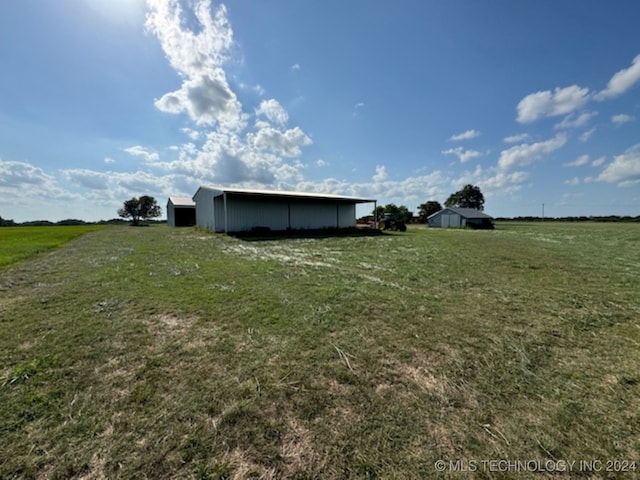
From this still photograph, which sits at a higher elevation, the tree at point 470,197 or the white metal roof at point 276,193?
the tree at point 470,197

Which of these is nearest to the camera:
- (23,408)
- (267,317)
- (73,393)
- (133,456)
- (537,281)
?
(133,456)

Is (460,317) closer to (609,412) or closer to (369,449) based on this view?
(609,412)

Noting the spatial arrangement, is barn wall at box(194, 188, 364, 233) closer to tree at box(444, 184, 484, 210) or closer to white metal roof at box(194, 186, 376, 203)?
white metal roof at box(194, 186, 376, 203)

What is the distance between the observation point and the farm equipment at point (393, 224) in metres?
24.5

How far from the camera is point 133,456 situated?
1.48 metres

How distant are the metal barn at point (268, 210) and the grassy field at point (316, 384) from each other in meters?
12.7

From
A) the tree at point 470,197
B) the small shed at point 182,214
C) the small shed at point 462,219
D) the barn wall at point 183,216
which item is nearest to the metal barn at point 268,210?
the small shed at point 182,214

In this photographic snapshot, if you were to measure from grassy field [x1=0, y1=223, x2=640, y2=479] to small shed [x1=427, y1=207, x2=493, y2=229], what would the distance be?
3811 cm

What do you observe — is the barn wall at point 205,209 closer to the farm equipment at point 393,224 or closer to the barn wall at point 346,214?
the barn wall at point 346,214

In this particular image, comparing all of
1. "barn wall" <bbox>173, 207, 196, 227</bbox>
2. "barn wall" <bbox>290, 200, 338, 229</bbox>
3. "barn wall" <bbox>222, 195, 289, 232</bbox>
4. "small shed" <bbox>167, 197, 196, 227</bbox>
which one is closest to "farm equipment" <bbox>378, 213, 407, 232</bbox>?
"barn wall" <bbox>290, 200, 338, 229</bbox>

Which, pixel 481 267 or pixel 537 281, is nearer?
pixel 537 281

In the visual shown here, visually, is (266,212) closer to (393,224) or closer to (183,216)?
(393,224)

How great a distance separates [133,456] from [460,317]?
11.6ft

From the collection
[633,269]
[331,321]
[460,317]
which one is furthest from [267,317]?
[633,269]
